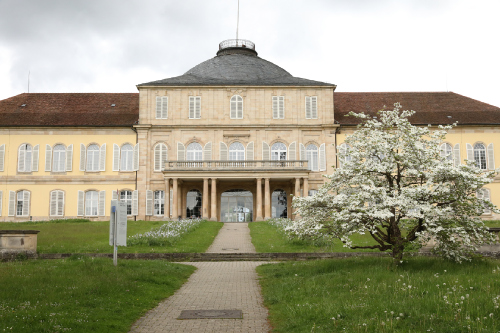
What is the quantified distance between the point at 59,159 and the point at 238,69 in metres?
16.1

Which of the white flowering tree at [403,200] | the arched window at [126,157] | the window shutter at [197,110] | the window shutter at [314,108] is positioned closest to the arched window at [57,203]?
the arched window at [126,157]

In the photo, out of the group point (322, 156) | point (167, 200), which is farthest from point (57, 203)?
point (322, 156)

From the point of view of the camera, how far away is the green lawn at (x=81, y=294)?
286 inches

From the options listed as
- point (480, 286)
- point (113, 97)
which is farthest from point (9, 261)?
point (113, 97)

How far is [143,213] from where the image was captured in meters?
39.2

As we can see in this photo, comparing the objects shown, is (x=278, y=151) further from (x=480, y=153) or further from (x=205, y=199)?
(x=480, y=153)

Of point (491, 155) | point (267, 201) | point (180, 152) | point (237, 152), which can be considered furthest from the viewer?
point (491, 155)

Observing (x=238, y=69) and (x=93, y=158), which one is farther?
(x=238, y=69)

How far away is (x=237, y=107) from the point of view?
4038 cm

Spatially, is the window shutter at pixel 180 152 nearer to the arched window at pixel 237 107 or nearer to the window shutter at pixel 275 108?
the arched window at pixel 237 107

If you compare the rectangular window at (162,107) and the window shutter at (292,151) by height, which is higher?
the rectangular window at (162,107)

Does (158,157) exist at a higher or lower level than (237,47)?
lower

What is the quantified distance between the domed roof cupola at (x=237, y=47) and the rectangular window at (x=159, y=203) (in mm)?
A: 15920

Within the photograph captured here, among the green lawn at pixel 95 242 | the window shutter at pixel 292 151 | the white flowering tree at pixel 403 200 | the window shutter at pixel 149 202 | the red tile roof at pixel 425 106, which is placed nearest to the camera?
the white flowering tree at pixel 403 200
